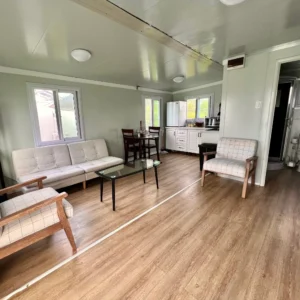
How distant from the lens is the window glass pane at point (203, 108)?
5266 millimetres

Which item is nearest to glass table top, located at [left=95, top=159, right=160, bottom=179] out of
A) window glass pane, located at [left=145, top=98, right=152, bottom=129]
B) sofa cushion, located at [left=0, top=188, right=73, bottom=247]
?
sofa cushion, located at [left=0, top=188, right=73, bottom=247]

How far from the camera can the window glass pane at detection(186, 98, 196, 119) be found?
5574 millimetres

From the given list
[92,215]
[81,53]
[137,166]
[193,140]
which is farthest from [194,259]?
[193,140]

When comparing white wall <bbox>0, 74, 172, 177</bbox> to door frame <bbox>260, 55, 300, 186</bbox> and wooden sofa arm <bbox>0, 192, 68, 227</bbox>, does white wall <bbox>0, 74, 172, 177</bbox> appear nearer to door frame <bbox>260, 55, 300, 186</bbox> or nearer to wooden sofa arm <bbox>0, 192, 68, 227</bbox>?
wooden sofa arm <bbox>0, 192, 68, 227</bbox>

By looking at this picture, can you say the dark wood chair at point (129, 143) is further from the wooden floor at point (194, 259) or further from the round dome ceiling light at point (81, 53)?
the wooden floor at point (194, 259)

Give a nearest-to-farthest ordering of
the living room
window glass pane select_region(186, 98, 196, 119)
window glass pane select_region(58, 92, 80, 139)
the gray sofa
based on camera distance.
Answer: the living room, the gray sofa, window glass pane select_region(58, 92, 80, 139), window glass pane select_region(186, 98, 196, 119)

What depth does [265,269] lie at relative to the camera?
1357 mm

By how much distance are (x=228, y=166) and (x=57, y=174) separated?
2.71 meters

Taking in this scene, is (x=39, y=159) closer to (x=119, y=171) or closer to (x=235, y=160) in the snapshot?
(x=119, y=171)

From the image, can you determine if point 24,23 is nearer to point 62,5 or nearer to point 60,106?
point 62,5

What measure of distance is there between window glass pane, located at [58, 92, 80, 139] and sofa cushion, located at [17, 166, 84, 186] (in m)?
0.97

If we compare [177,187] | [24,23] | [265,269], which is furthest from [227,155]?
[24,23]

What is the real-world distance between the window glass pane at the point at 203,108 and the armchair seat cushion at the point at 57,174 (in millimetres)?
4100

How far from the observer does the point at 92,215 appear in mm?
2158
